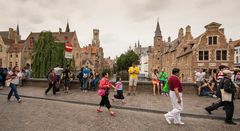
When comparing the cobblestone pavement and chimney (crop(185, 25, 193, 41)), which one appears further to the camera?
chimney (crop(185, 25, 193, 41))

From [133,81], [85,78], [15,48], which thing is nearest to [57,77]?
[85,78]

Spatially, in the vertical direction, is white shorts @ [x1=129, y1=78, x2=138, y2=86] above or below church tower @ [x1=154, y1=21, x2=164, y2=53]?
below

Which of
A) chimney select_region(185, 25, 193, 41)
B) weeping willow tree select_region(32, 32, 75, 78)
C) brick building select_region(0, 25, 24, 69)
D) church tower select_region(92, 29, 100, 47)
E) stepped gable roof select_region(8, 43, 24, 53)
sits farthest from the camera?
church tower select_region(92, 29, 100, 47)

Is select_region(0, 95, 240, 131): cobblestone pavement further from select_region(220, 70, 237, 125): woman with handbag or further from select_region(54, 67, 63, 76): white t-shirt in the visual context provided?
select_region(54, 67, 63, 76): white t-shirt

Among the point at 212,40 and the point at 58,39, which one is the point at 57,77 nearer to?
the point at 212,40

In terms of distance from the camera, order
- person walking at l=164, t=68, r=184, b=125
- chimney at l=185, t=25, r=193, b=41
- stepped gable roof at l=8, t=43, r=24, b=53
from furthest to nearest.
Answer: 1. stepped gable roof at l=8, t=43, r=24, b=53
2. chimney at l=185, t=25, r=193, b=41
3. person walking at l=164, t=68, r=184, b=125

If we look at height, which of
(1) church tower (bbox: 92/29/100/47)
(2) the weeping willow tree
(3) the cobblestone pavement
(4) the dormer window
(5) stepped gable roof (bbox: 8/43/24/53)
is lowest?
(3) the cobblestone pavement

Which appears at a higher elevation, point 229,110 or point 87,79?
point 87,79

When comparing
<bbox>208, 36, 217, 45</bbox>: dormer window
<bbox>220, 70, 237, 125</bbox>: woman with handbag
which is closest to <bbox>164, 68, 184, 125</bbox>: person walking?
<bbox>220, 70, 237, 125</bbox>: woman with handbag

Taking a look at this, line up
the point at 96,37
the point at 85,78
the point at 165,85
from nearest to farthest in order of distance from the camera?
the point at 165,85, the point at 85,78, the point at 96,37

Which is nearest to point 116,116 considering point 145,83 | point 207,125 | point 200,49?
point 207,125

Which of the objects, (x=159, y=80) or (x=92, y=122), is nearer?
(x=92, y=122)

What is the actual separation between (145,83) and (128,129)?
7316 millimetres

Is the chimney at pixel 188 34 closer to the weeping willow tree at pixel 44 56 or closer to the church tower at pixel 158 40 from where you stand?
the church tower at pixel 158 40
